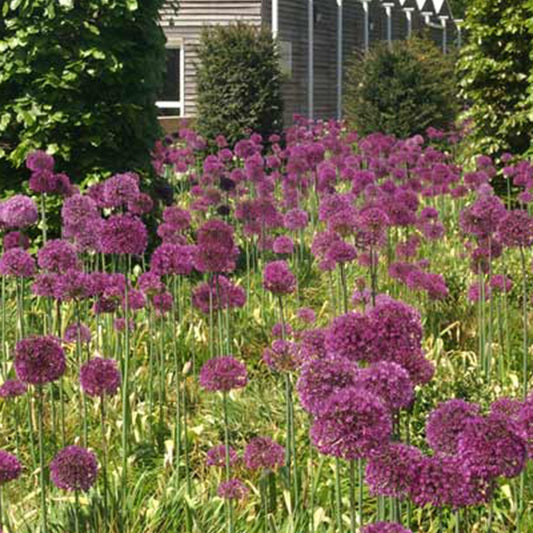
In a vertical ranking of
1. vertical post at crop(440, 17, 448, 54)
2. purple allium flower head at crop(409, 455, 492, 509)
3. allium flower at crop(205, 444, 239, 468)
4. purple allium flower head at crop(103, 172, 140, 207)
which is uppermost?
vertical post at crop(440, 17, 448, 54)

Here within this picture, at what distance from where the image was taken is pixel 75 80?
26.2 ft

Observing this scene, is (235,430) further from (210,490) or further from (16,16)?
(16,16)

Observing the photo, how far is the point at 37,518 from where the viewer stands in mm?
3883

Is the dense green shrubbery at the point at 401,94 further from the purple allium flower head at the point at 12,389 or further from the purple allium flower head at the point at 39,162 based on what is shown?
the purple allium flower head at the point at 12,389

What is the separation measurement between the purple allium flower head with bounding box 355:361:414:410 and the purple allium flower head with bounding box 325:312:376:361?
0.12 metres

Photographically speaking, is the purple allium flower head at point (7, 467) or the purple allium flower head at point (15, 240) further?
the purple allium flower head at point (15, 240)

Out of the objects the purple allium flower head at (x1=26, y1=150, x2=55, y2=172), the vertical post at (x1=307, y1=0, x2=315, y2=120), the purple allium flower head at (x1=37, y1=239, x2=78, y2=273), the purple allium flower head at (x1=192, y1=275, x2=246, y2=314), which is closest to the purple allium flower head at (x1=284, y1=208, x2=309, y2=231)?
the purple allium flower head at (x1=26, y1=150, x2=55, y2=172)

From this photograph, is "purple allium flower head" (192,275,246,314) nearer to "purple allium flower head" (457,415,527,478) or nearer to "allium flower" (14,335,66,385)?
"allium flower" (14,335,66,385)

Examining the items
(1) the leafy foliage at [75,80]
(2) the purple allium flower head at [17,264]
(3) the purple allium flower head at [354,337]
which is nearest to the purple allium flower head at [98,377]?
(3) the purple allium flower head at [354,337]

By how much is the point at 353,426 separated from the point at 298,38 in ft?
77.9

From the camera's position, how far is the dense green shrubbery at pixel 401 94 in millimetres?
17359

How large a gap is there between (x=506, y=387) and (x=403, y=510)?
1.44 m

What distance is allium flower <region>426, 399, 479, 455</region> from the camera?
236cm

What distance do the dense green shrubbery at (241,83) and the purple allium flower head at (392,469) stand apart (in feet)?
49.6
